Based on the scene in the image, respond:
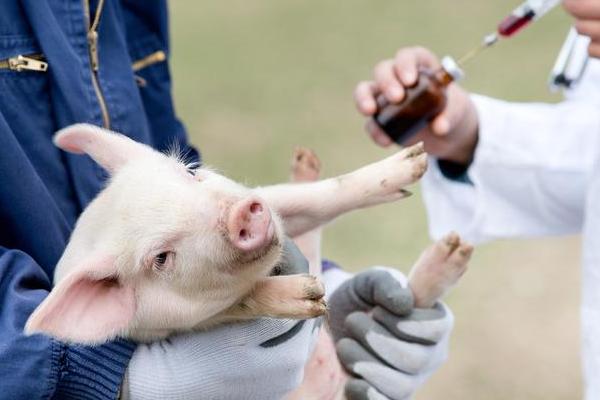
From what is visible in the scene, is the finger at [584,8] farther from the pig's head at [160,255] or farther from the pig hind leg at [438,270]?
the pig's head at [160,255]

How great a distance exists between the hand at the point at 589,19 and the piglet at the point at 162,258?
0.66 metres

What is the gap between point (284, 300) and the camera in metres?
1.08

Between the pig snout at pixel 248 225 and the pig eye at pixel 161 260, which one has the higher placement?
the pig snout at pixel 248 225

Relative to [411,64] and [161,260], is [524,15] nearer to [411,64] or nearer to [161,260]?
[411,64]

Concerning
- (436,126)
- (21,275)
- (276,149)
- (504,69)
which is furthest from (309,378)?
(504,69)

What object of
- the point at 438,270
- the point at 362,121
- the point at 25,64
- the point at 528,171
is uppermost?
the point at 25,64

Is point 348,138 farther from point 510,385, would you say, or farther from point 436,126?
point 436,126

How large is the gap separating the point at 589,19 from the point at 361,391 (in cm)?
70

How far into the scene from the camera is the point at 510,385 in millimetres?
2811

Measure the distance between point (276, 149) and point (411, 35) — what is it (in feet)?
4.54

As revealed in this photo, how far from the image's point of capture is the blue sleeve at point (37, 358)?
988 millimetres

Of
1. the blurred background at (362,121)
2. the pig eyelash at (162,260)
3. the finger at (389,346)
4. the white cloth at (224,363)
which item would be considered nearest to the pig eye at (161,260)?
the pig eyelash at (162,260)

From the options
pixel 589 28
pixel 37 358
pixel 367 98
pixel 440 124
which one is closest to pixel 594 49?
pixel 589 28

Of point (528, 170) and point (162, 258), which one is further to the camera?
point (528, 170)
